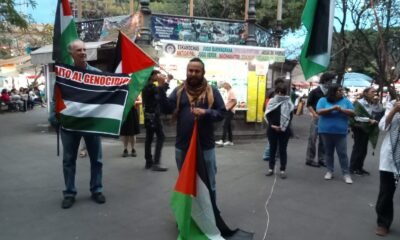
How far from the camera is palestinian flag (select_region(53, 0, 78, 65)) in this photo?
18.0ft

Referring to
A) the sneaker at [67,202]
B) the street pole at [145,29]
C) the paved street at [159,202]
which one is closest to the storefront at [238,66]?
the street pole at [145,29]

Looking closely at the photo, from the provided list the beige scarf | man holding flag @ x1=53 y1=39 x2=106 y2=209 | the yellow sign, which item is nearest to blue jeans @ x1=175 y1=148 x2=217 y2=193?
the beige scarf

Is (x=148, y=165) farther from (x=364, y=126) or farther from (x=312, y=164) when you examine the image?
→ (x=364, y=126)

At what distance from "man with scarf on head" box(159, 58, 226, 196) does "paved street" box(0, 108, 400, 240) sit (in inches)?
35.9

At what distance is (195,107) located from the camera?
4258 mm

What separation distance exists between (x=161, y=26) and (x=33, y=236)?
8.43 meters

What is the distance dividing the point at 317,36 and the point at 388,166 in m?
1.64

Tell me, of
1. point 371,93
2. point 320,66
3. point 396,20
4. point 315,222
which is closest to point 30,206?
point 315,222

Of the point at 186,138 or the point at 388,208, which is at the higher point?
the point at 186,138

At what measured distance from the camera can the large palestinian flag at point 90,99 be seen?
16.7 feet

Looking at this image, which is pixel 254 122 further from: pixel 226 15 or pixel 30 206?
pixel 226 15

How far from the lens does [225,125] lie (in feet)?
34.8

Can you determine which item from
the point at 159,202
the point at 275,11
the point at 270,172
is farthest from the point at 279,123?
the point at 275,11

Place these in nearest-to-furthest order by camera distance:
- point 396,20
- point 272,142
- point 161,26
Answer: point 272,142 → point 161,26 → point 396,20
